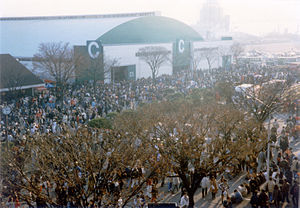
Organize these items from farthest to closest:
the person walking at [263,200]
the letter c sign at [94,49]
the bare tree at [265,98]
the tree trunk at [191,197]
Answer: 1. the letter c sign at [94,49]
2. the bare tree at [265,98]
3. the tree trunk at [191,197]
4. the person walking at [263,200]

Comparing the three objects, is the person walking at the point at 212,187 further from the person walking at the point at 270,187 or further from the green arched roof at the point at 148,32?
the green arched roof at the point at 148,32

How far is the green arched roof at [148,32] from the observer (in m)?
48.0

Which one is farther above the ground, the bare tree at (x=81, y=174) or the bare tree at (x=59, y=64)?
the bare tree at (x=59, y=64)

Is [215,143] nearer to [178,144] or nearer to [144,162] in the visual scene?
[178,144]

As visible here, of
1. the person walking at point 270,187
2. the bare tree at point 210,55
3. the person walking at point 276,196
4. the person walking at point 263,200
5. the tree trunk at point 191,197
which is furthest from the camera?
the bare tree at point 210,55

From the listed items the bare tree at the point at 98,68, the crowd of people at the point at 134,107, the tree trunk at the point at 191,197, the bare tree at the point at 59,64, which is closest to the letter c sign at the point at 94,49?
the bare tree at the point at 98,68

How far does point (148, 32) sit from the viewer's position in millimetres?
50562

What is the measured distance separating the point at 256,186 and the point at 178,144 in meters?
2.82

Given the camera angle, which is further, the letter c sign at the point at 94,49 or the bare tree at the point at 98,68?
the letter c sign at the point at 94,49

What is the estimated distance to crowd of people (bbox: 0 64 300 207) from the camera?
1047 centimetres

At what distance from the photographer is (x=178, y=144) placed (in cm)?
1068

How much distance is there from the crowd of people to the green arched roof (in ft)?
40.3

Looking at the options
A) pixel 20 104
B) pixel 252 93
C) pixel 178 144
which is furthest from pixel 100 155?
pixel 20 104

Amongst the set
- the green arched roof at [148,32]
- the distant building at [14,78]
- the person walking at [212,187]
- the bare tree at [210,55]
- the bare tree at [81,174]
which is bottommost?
the person walking at [212,187]
